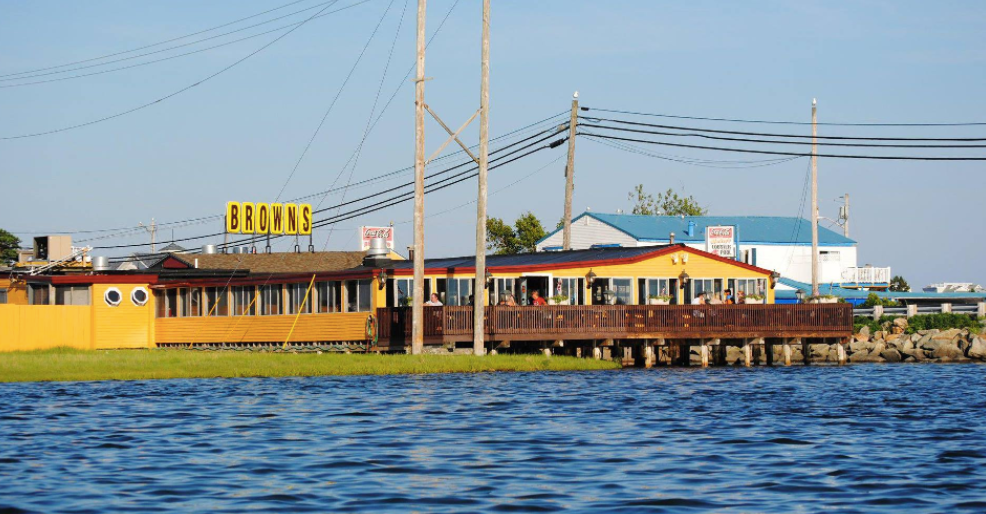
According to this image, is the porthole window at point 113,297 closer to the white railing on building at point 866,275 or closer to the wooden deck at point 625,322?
the wooden deck at point 625,322

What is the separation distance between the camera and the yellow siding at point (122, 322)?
173ft

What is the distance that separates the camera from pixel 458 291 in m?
49.4

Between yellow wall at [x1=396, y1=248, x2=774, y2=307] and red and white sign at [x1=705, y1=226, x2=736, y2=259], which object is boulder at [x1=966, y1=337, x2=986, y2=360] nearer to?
yellow wall at [x1=396, y1=248, x2=774, y2=307]

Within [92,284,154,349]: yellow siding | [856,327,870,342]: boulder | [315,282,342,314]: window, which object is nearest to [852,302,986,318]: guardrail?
[856,327,870,342]: boulder

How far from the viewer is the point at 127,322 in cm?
5462

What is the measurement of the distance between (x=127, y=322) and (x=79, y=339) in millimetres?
2938

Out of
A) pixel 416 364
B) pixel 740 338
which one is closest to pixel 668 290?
pixel 740 338

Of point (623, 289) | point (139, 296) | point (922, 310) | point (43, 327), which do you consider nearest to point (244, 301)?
point (139, 296)

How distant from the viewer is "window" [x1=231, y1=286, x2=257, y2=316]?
5350 centimetres

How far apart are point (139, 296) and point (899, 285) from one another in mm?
71851

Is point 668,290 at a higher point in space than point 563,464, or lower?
higher

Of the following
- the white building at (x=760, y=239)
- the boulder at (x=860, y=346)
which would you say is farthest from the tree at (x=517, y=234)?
the boulder at (x=860, y=346)

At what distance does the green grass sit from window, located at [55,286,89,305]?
935 centimetres

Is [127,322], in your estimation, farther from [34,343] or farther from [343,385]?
[343,385]
